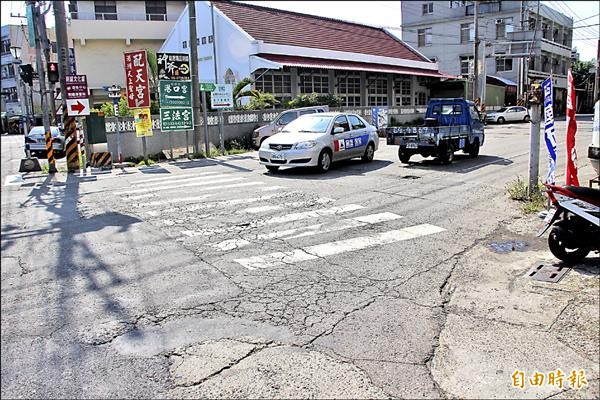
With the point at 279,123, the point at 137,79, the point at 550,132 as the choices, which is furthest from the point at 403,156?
the point at 137,79

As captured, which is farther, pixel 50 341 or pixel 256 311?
pixel 256 311

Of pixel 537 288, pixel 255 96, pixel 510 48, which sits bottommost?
pixel 537 288

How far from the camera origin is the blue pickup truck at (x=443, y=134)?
14.2 meters

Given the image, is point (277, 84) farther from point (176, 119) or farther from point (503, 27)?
point (503, 27)

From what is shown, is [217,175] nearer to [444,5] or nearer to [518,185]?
[518,185]

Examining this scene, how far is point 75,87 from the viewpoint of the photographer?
15.3 m

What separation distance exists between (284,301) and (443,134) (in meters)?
10.6

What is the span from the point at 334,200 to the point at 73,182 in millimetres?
7493

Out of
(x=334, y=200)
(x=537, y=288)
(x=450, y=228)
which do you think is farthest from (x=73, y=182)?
(x=537, y=288)

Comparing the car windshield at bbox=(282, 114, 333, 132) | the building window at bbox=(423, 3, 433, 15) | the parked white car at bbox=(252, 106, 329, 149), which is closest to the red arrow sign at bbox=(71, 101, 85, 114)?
the car windshield at bbox=(282, 114, 333, 132)

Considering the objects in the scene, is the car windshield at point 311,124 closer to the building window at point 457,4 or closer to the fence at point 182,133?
the fence at point 182,133

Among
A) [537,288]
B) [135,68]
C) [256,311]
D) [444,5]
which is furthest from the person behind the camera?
[444,5]

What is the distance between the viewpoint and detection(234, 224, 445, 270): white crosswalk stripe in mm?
6164

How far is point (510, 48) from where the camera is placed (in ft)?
164
